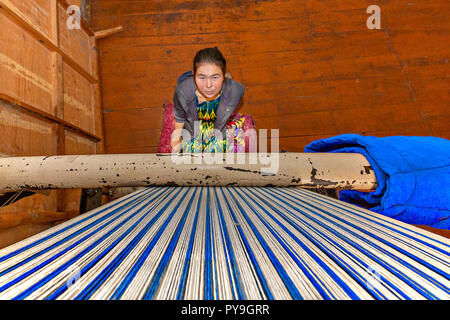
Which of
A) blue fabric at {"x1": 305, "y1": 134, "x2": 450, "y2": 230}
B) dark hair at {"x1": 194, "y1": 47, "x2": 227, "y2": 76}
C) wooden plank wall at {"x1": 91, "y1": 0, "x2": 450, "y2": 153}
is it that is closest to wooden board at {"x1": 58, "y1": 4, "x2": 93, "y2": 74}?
wooden plank wall at {"x1": 91, "y1": 0, "x2": 450, "y2": 153}

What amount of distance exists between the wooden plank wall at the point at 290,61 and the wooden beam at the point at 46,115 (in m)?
0.16

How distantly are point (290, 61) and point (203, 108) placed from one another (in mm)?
1083

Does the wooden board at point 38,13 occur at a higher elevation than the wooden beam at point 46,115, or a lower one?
higher

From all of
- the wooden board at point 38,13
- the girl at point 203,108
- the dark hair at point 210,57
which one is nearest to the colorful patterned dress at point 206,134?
the girl at point 203,108

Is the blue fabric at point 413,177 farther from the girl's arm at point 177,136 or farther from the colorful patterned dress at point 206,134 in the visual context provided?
the girl's arm at point 177,136

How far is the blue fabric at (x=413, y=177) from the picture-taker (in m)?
0.38

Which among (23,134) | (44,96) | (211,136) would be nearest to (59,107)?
(44,96)

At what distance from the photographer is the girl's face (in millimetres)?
1192

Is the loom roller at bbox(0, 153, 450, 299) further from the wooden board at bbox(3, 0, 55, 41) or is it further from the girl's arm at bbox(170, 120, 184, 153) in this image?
the wooden board at bbox(3, 0, 55, 41)

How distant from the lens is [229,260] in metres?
0.28

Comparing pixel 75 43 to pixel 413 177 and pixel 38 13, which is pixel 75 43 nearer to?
pixel 38 13

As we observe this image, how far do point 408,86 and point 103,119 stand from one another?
2.84m

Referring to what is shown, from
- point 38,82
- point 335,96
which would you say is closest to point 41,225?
point 38,82

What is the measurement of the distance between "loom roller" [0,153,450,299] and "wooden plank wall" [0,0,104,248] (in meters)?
1.01
